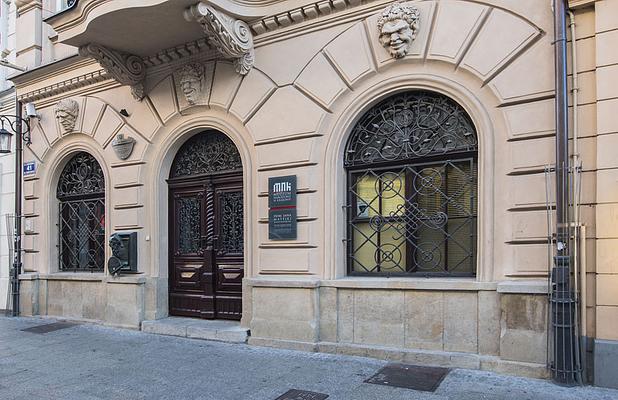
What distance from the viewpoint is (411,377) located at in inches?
223

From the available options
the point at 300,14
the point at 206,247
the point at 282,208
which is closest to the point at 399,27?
the point at 300,14

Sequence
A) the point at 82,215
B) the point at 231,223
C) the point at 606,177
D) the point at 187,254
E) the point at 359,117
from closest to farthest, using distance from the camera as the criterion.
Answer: the point at 606,177 → the point at 359,117 → the point at 231,223 → the point at 187,254 → the point at 82,215

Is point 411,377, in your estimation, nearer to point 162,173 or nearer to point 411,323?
point 411,323

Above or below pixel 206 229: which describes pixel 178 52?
above

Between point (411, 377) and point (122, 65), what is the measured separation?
6.95 m

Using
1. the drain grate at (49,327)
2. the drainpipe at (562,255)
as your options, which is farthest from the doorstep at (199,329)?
the drainpipe at (562,255)

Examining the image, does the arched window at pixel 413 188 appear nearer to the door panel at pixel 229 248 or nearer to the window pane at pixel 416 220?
the window pane at pixel 416 220

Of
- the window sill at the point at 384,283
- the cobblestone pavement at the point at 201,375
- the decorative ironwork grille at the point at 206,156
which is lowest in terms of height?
the cobblestone pavement at the point at 201,375

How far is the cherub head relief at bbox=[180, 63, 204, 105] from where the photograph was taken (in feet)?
27.0

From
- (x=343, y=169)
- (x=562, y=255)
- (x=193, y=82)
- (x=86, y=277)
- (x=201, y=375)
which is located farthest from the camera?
(x=86, y=277)

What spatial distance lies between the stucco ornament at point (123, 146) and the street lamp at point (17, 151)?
121 inches

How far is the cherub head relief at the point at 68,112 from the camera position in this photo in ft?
33.0

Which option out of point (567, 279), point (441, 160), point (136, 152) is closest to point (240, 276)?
point (136, 152)

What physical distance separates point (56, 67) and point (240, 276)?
20.3 feet
